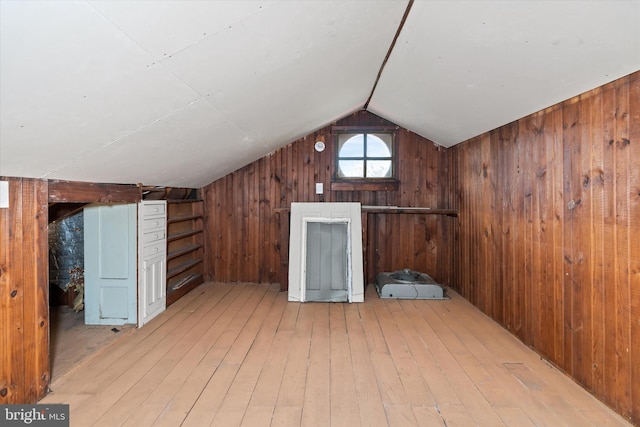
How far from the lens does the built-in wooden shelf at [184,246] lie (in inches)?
162

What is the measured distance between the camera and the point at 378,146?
4934mm

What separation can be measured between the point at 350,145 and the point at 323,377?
10.8ft

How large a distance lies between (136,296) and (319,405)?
209 cm

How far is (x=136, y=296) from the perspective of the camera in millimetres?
3260

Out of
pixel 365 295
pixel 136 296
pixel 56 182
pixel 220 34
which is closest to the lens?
pixel 220 34

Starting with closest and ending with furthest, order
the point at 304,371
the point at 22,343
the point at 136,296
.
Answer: the point at 22,343
the point at 304,371
the point at 136,296

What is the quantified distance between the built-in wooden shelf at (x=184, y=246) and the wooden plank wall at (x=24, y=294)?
1798 mm

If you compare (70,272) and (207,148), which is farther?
(70,272)

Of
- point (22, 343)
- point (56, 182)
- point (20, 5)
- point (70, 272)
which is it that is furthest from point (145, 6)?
point (70, 272)

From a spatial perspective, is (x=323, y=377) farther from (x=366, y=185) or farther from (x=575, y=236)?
(x=366, y=185)

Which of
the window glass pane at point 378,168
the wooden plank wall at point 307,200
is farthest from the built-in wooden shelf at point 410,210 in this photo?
the window glass pane at point 378,168

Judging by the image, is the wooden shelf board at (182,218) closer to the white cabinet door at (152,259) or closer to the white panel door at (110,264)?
the white cabinet door at (152,259)

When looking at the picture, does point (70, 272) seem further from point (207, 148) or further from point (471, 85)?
point (471, 85)

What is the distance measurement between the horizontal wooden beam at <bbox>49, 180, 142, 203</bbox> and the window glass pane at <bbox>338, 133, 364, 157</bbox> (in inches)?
104
